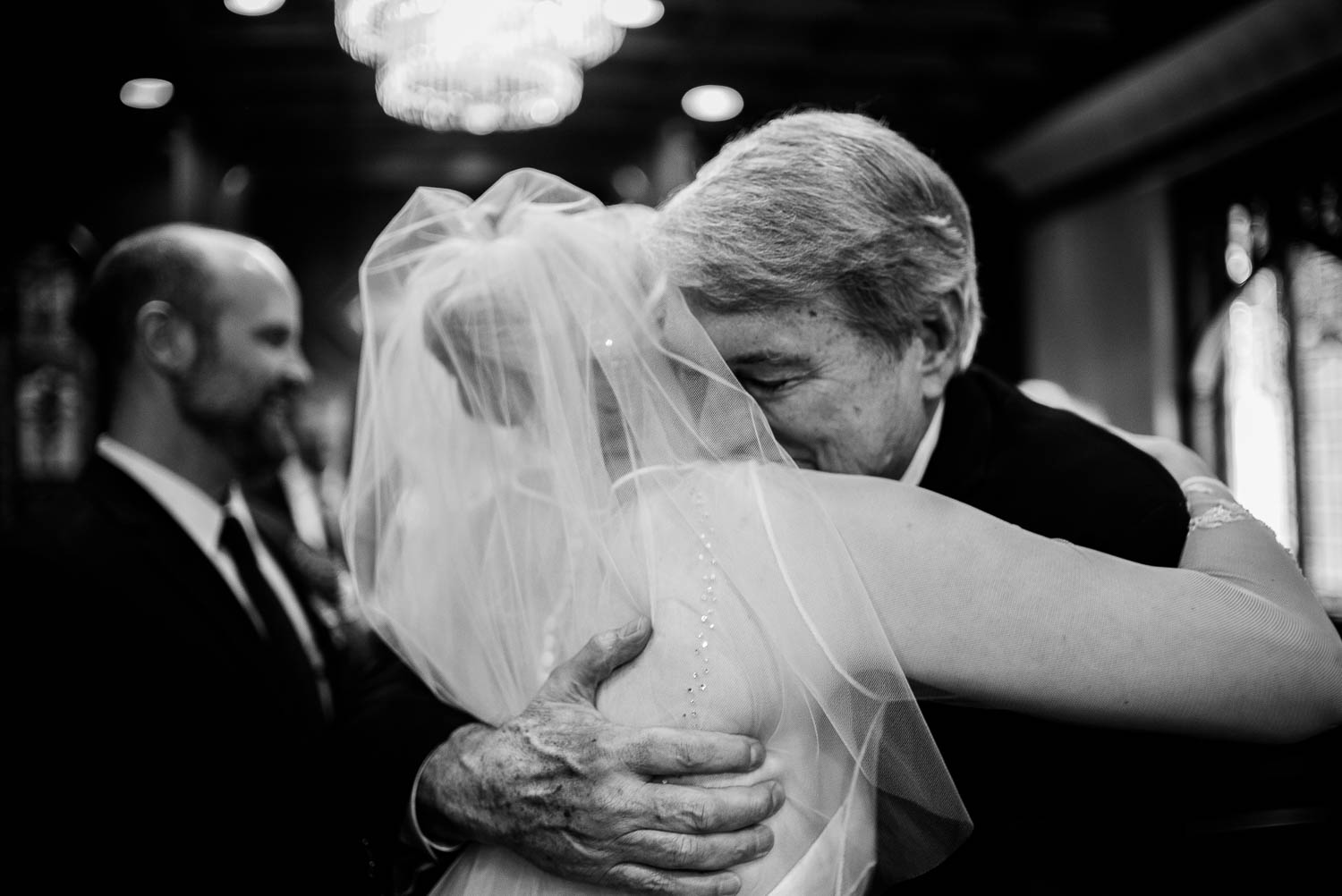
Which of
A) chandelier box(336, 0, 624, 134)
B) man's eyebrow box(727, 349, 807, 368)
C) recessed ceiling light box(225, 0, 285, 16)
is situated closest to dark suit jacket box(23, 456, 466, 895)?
man's eyebrow box(727, 349, 807, 368)

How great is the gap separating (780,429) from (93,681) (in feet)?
5.01

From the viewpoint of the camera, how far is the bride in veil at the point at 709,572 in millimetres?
1022

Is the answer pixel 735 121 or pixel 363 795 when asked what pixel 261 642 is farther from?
pixel 735 121

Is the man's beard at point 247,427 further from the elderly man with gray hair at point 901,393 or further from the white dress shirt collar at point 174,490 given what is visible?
the elderly man with gray hair at point 901,393

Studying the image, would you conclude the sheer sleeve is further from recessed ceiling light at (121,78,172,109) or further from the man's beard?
recessed ceiling light at (121,78,172,109)

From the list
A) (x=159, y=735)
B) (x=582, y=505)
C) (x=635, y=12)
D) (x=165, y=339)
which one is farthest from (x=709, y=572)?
(x=635, y=12)

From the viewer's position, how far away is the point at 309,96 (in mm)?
6918

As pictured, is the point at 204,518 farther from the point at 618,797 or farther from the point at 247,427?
the point at 618,797

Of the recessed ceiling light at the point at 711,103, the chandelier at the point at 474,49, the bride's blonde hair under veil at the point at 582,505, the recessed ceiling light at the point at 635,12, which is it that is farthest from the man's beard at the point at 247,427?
the recessed ceiling light at the point at 711,103

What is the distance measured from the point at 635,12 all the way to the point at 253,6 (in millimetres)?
1929

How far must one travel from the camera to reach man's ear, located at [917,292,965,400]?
135 cm

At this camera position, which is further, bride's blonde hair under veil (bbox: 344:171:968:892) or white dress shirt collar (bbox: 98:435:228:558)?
white dress shirt collar (bbox: 98:435:228:558)

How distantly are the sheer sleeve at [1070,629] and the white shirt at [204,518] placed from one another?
1676 millimetres

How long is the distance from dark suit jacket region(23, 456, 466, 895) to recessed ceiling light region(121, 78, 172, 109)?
5.03m
